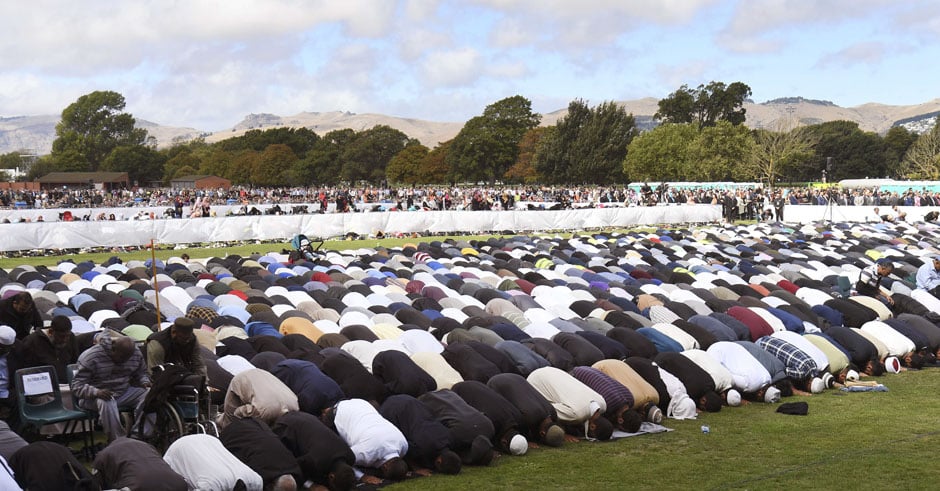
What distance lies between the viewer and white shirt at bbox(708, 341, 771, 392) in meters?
11.7

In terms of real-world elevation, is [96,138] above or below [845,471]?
above

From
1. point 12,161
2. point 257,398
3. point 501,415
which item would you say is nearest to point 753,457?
point 501,415

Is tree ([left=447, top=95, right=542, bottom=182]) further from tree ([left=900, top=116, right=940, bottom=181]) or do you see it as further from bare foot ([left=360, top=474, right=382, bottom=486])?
bare foot ([left=360, top=474, right=382, bottom=486])

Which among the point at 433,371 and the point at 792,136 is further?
the point at 792,136

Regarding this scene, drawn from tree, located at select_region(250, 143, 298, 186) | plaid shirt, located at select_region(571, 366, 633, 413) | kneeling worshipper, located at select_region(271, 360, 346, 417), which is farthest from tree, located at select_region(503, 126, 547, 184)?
kneeling worshipper, located at select_region(271, 360, 346, 417)

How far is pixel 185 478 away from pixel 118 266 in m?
14.5

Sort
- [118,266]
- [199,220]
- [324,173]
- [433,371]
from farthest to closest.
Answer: [324,173]
[199,220]
[118,266]
[433,371]

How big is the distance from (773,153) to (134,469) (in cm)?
8566

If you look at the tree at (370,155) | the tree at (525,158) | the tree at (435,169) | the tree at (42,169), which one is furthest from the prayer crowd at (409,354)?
the tree at (42,169)

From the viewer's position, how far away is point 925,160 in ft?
309

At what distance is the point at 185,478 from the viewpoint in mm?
7395

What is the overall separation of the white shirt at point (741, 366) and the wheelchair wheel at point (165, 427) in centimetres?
706

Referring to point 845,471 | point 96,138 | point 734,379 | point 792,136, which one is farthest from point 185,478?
point 96,138

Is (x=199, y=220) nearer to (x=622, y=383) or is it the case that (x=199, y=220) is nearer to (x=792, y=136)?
(x=622, y=383)
